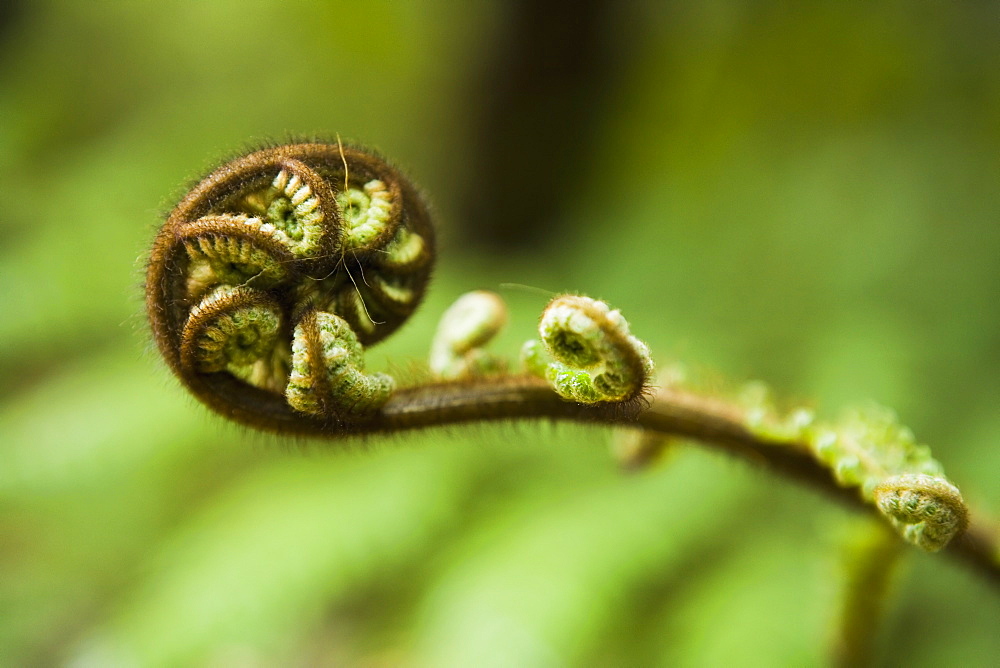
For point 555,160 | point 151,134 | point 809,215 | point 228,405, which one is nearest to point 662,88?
point 555,160

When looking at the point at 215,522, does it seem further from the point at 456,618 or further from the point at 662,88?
the point at 662,88

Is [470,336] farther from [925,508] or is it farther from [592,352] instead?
[925,508]

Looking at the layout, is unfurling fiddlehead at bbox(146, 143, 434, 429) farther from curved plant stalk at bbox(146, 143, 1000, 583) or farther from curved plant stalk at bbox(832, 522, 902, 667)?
curved plant stalk at bbox(832, 522, 902, 667)

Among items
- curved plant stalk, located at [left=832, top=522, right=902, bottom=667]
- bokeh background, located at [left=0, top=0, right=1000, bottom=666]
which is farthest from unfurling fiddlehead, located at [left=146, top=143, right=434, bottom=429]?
curved plant stalk, located at [left=832, top=522, right=902, bottom=667]

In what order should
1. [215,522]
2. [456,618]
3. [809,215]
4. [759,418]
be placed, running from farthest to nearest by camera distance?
1. [809,215]
2. [215,522]
3. [456,618]
4. [759,418]

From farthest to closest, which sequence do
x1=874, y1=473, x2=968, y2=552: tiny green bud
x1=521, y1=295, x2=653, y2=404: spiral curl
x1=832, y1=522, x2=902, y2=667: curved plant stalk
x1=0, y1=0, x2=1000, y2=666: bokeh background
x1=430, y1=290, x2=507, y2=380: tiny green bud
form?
x1=0, y1=0, x2=1000, y2=666: bokeh background < x1=832, y1=522, x2=902, y2=667: curved plant stalk < x1=430, y1=290, x2=507, y2=380: tiny green bud < x1=874, y1=473, x2=968, y2=552: tiny green bud < x1=521, y1=295, x2=653, y2=404: spiral curl

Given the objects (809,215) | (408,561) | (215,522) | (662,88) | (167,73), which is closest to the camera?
(408,561)

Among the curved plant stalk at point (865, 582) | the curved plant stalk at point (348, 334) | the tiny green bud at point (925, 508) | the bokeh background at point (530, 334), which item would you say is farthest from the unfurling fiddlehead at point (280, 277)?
the curved plant stalk at point (865, 582)
